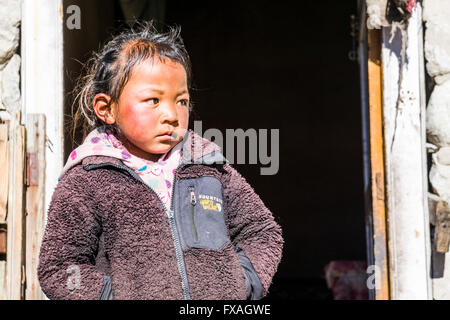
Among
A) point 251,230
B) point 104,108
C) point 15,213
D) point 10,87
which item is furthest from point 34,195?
point 251,230

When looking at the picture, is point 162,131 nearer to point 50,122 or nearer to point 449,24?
point 50,122

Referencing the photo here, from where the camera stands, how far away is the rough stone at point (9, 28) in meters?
2.37

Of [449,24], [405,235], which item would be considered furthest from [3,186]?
[449,24]

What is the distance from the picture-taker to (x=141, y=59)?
1.56 meters

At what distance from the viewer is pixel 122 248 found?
1.45 meters

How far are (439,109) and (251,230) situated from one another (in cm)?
121

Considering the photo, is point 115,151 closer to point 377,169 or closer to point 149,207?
point 149,207

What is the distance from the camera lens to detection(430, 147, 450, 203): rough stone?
241 centimetres

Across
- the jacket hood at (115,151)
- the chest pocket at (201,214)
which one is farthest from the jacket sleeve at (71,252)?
the chest pocket at (201,214)

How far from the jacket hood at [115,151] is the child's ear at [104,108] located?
1.7 inches

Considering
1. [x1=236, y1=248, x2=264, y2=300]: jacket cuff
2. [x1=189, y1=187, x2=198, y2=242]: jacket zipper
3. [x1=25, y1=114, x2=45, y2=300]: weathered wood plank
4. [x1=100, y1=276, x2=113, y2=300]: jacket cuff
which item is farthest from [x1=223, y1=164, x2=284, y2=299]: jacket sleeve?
[x1=25, y1=114, x2=45, y2=300]: weathered wood plank

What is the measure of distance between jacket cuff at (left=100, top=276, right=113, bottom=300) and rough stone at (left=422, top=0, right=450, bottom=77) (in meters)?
1.63

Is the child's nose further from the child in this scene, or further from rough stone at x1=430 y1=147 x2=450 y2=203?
rough stone at x1=430 y1=147 x2=450 y2=203

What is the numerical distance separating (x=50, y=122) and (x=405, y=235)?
4.96 ft
